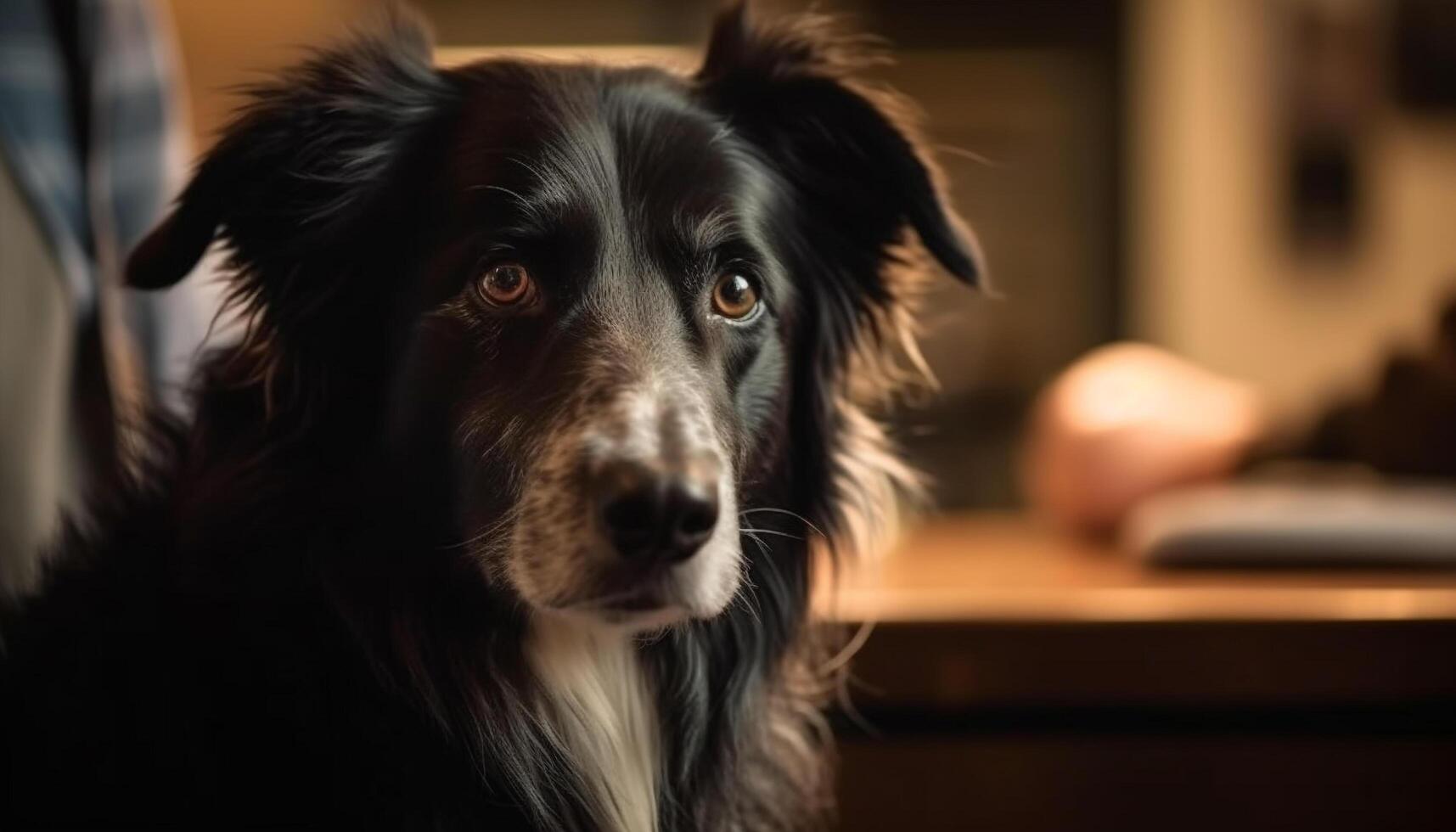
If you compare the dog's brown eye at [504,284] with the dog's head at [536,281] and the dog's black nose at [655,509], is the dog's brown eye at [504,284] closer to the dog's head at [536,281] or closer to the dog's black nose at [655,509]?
the dog's head at [536,281]

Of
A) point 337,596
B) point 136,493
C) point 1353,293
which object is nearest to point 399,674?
point 337,596

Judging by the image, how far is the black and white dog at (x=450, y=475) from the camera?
0.90 metres

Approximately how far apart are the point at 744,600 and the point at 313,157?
1.54 ft

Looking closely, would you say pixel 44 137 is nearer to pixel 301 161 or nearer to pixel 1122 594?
pixel 301 161

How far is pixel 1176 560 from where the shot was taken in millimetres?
1454

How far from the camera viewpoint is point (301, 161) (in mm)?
966

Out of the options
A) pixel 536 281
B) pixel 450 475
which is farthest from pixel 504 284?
pixel 450 475

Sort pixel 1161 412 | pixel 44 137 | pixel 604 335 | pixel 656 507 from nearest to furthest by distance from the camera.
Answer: pixel 656 507 < pixel 604 335 < pixel 44 137 < pixel 1161 412

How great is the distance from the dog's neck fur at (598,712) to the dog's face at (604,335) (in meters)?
0.10

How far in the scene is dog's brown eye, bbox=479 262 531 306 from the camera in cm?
94

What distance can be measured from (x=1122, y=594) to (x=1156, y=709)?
117 mm

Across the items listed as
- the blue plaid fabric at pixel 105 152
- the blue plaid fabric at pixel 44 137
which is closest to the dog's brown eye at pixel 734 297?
the blue plaid fabric at pixel 105 152

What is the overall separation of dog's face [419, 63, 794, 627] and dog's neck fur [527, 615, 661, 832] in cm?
10

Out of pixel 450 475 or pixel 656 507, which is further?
pixel 450 475
